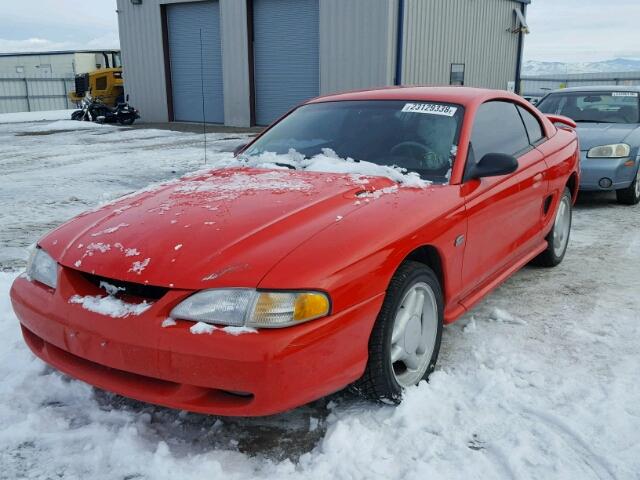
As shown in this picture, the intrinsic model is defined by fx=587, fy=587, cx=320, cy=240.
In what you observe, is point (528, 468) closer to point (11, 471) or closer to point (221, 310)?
point (221, 310)

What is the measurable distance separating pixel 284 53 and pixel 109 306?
15714 mm

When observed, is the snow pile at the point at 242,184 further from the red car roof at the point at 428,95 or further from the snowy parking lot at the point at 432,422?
the snowy parking lot at the point at 432,422

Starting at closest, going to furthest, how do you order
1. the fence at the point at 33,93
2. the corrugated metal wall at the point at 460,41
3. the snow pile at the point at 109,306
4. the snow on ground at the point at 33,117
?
the snow pile at the point at 109,306
the corrugated metal wall at the point at 460,41
the snow on ground at the point at 33,117
the fence at the point at 33,93

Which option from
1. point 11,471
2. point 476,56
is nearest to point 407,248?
point 11,471

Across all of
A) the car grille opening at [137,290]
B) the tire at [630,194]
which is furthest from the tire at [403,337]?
the tire at [630,194]

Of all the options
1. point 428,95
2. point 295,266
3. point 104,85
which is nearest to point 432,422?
point 295,266

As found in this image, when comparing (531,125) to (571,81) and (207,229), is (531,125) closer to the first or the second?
(207,229)

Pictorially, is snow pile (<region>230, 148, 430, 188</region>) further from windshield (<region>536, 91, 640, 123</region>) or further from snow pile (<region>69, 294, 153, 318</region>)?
windshield (<region>536, 91, 640, 123</region>)

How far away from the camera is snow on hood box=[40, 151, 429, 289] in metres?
2.25

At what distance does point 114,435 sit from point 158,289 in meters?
0.66

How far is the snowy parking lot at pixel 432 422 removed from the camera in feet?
7.32

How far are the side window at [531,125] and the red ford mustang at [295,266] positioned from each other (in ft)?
2.03

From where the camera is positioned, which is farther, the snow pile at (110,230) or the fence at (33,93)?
the fence at (33,93)

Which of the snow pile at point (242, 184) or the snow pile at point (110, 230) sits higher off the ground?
the snow pile at point (242, 184)
